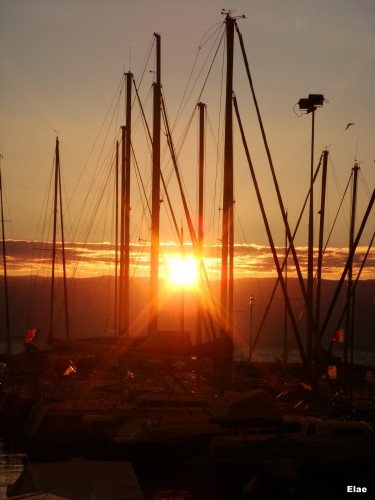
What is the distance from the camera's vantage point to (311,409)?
3183 cm

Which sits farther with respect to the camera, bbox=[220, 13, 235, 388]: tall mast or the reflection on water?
bbox=[220, 13, 235, 388]: tall mast

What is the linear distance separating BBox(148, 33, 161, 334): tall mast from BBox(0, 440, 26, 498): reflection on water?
25.4 ft

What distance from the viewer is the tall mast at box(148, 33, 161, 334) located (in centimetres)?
3822

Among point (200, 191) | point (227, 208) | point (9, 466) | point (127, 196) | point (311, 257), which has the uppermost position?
point (200, 191)

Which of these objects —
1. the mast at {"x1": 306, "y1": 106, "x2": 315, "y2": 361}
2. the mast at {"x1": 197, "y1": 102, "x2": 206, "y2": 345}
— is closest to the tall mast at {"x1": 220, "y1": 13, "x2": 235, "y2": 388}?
the mast at {"x1": 306, "y1": 106, "x2": 315, "y2": 361}

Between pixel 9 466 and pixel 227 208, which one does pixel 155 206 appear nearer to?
pixel 227 208

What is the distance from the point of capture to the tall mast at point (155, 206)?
38219 mm

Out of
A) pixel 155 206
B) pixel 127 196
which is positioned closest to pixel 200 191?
pixel 127 196

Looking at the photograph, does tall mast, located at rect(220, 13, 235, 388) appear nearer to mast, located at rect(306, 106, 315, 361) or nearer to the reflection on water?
the reflection on water

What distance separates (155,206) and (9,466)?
1380 cm

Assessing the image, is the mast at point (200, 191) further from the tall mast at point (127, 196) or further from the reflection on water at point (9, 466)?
the reflection on water at point (9, 466)

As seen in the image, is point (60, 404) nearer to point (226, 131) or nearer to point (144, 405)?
point (144, 405)

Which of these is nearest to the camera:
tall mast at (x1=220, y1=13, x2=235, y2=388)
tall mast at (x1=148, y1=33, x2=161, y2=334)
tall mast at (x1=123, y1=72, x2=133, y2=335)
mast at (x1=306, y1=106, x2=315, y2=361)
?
tall mast at (x1=220, y1=13, x2=235, y2=388)

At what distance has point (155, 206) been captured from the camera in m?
39.6
